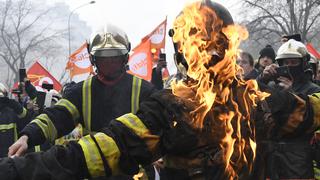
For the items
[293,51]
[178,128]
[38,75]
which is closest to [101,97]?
[178,128]

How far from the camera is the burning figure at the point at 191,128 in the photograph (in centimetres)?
251

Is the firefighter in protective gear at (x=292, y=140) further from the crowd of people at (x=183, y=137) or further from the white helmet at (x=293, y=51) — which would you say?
the crowd of people at (x=183, y=137)

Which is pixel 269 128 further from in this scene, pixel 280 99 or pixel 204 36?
pixel 204 36

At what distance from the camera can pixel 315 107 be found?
300cm

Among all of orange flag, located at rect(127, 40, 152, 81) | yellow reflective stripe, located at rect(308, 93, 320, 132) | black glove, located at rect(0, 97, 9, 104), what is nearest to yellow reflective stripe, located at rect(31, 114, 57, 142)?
yellow reflective stripe, located at rect(308, 93, 320, 132)

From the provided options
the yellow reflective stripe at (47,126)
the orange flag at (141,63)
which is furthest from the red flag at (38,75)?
the yellow reflective stripe at (47,126)

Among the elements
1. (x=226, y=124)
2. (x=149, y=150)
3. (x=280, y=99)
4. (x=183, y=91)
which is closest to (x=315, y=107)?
(x=280, y=99)

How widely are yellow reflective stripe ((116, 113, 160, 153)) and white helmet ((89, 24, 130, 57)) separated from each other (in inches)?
85.2

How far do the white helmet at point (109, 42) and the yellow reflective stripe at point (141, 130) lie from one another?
2.16 m

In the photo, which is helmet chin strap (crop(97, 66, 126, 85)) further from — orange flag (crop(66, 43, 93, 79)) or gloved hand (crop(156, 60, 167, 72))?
orange flag (crop(66, 43, 93, 79))

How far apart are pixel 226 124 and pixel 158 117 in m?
0.37

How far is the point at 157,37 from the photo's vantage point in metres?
12.5

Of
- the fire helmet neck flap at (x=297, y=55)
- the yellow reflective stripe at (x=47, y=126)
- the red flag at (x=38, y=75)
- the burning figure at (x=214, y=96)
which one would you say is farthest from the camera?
the red flag at (x=38, y=75)

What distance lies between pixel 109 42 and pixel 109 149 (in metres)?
2.41
